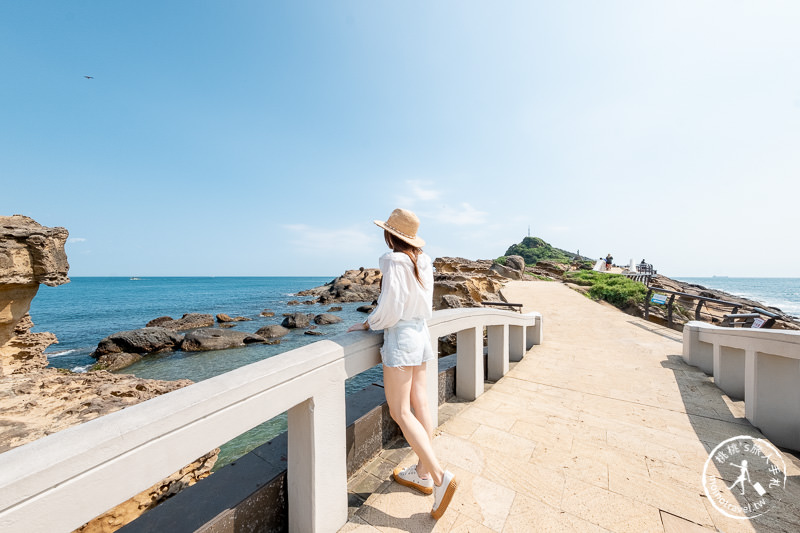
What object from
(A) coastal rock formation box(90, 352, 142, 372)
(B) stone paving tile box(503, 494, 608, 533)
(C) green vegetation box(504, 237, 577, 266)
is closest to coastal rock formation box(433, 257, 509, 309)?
(B) stone paving tile box(503, 494, 608, 533)

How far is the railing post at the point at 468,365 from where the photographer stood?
12.0 ft

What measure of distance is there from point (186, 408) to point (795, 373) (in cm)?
529

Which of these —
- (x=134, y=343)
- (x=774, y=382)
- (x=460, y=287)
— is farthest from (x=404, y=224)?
(x=134, y=343)

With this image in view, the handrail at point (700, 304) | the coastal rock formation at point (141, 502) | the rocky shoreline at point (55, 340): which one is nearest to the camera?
the coastal rock formation at point (141, 502)

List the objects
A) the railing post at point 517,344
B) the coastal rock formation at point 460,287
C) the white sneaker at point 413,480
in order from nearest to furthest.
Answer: the white sneaker at point 413,480 < the railing post at point 517,344 < the coastal rock formation at point 460,287

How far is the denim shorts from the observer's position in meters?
2.03

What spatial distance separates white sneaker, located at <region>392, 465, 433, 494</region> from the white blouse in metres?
1.21

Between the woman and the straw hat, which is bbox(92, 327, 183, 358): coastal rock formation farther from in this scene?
the straw hat

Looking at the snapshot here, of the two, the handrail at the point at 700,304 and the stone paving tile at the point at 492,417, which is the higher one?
the handrail at the point at 700,304

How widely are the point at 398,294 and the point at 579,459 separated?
Result: 244 centimetres

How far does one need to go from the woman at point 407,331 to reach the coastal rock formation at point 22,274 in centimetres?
1199

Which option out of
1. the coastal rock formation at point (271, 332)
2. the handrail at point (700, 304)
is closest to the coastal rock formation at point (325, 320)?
the coastal rock formation at point (271, 332)

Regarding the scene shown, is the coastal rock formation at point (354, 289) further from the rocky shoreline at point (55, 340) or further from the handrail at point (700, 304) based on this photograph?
the handrail at point (700, 304)

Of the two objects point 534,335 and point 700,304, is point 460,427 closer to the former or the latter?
point 534,335
